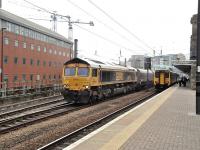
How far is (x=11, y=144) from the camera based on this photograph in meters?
10.7

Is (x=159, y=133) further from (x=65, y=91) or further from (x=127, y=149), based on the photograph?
(x=65, y=91)

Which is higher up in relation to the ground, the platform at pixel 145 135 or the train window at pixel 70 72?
the train window at pixel 70 72

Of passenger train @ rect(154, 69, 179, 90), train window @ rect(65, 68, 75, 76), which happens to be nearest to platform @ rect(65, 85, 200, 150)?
train window @ rect(65, 68, 75, 76)

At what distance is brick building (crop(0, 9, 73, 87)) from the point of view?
2025 inches

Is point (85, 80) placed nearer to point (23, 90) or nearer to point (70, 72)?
point (70, 72)

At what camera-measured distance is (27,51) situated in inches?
2293

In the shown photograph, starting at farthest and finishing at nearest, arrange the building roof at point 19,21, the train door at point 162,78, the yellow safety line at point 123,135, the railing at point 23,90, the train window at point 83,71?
the building roof at point 19,21 < the train door at point 162,78 < the railing at point 23,90 < the train window at point 83,71 < the yellow safety line at point 123,135

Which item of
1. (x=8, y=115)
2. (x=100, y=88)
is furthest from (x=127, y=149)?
(x=100, y=88)

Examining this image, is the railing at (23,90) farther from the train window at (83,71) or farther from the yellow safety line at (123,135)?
the yellow safety line at (123,135)

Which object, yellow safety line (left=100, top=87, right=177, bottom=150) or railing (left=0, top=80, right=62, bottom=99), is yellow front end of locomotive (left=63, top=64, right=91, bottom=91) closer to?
railing (left=0, top=80, right=62, bottom=99)

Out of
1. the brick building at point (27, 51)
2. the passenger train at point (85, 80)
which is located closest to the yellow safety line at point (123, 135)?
the passenger train at point (85, 80)

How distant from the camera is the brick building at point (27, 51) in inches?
2025

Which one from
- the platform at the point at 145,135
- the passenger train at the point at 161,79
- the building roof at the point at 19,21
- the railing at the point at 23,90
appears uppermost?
the building roof at the point at 19,21

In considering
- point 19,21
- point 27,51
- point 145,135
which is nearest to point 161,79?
point 27,51
